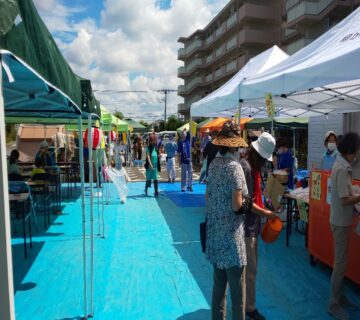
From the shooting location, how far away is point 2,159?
1.39 meters

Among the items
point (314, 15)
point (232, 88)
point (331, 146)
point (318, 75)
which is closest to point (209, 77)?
point (314, 15)

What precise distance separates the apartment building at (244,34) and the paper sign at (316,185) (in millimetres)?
22071

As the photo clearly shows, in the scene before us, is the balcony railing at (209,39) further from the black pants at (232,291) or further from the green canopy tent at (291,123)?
the black pants at (232,291)

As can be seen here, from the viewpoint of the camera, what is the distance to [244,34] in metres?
36.1

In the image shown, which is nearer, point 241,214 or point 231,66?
point 241,214

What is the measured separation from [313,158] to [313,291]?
1330cm

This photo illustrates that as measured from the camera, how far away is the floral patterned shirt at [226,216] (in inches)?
107

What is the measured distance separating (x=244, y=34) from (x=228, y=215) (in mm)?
36366

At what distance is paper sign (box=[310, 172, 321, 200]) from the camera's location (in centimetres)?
461

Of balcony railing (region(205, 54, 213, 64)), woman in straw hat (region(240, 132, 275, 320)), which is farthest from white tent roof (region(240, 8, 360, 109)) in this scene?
balcony railing (region(205, 54, 213, 64))

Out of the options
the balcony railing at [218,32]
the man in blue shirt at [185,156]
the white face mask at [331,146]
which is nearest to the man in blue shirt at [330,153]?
the white face mask at [331,146]

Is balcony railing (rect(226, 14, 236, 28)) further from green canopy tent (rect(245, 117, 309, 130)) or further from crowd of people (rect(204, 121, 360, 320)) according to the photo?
crowd of people (rect(204, 121, 360, 320))

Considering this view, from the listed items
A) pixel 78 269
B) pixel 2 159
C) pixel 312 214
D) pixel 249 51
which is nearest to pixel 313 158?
pixel 312 214

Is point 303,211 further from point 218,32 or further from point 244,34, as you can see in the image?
point 218,32
